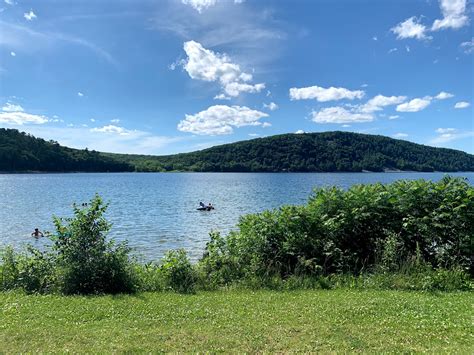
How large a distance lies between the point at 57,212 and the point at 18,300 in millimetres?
39376

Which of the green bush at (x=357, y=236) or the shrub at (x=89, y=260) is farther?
the green bush at (x=357, y=236)

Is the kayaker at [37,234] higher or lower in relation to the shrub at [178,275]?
lower

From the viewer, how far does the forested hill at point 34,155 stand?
160 metres

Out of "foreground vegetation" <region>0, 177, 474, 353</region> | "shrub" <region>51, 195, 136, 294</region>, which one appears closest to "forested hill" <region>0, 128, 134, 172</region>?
"shrub" <region>51, 195, 136, 294</region>

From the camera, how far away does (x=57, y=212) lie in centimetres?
4334

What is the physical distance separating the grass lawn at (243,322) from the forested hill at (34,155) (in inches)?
7041

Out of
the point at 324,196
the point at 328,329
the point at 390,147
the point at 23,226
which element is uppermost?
the point at 390,147

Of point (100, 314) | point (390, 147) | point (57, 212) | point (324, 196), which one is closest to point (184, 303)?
→ point (100, 314)

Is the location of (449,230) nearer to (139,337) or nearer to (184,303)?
(184,303)

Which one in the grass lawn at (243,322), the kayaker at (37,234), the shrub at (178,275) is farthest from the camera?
the kayaker at (37,234)

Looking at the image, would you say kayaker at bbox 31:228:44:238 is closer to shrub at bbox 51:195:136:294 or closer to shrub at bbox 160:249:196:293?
shrub at bbox 51:195:136:294

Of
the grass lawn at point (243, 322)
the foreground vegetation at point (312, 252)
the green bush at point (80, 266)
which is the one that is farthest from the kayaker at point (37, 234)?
the grass lawn at point (243, 322)

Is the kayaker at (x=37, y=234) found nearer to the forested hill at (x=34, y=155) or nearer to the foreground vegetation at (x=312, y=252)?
the foreground vegetation at (x=312, y=252)

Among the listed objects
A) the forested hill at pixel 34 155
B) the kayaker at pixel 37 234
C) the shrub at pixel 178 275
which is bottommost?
the kayaker at pixel 37 234
